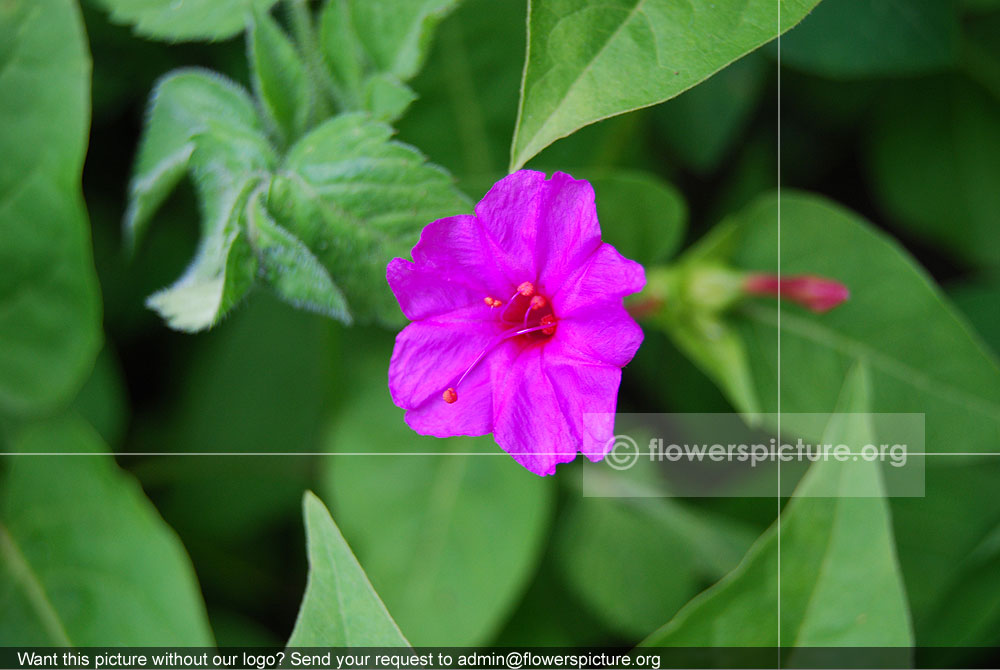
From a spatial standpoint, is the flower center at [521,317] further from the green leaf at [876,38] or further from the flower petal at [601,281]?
the green leaf at [876,38]

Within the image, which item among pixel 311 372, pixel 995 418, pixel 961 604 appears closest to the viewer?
pixel 995 418

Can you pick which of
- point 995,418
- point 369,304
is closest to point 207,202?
point 369,304

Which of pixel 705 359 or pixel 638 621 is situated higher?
pixel 705 359

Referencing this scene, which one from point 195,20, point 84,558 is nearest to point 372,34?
point 195,20

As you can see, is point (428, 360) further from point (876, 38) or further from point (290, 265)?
point (876, 38)

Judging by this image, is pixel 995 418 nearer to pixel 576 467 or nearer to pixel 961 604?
pixel 961 604

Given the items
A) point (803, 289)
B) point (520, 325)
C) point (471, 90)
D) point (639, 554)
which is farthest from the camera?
point (639, 554)
